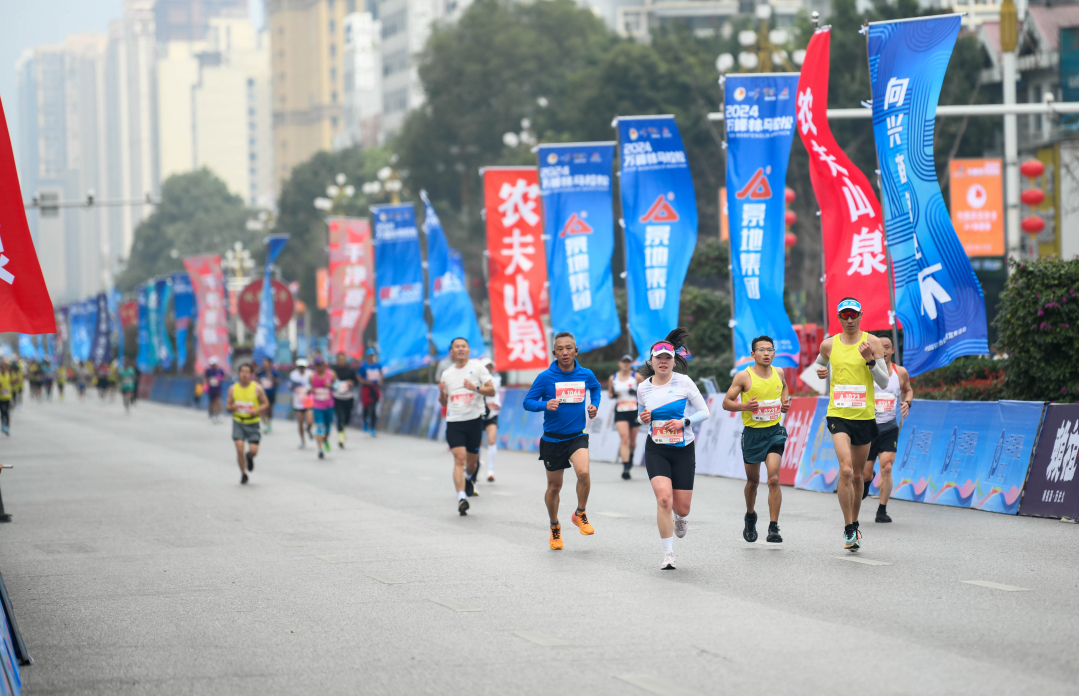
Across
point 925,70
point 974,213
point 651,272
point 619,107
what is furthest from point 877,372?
point 619,107

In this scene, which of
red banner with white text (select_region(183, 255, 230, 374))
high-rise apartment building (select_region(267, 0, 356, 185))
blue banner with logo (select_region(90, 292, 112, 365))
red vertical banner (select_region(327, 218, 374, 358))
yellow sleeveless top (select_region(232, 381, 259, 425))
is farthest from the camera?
high-rise apartment building (select_region(267, 0, 356, 185))

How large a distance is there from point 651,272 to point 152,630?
47.5 feet

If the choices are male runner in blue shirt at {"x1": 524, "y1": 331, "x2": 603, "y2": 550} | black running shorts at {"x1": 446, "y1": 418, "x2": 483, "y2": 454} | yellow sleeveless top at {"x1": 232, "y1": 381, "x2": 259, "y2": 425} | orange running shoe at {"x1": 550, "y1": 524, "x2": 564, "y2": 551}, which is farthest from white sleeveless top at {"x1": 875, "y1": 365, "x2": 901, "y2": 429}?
yellow sleeveless top at {"x1": 232, "y1": 381, "x2": 259, "y2": 425}

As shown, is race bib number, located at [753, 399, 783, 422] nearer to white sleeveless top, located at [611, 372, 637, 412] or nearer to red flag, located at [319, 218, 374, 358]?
white sleeveless top, located at [611, 372, 637, 412]

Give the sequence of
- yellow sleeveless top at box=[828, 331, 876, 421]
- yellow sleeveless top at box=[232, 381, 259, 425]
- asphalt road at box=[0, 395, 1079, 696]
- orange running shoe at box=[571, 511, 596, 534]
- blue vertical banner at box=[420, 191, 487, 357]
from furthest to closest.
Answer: blue vertical banner at box=[420, 191, 487, 357] → yellow sleeveless top at box=[232, 381, 259, 425] → orange running shoe at box=[571, 511, 596, 534] → yellow sleeveless top at box=[828, 331, 876, 421] → asphalt road at box=[0, 395, 1079, 696]

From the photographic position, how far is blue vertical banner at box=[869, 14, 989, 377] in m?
15.4

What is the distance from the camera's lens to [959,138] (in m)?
49.6

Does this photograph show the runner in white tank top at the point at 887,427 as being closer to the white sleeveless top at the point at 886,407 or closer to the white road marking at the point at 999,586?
the white sleeveless top at the point at 886,407

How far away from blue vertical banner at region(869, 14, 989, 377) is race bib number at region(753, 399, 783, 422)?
386 centimetres

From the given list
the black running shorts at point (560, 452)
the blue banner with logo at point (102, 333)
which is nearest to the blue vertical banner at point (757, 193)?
the black running shorts at point (560, 452)

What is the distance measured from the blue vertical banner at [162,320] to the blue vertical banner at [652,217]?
1539 inches

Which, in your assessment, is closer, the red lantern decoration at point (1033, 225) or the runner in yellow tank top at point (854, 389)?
the runner in yellow tank top at point (854, 389)

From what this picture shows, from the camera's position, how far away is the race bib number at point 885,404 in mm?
13703

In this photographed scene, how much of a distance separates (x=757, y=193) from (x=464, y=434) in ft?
20.7
